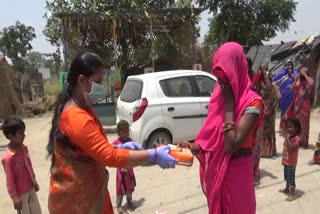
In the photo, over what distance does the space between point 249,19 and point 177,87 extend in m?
16.1

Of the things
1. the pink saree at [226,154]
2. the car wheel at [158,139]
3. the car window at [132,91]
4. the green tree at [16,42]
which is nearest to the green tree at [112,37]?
the car window at [132,91]

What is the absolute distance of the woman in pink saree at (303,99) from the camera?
21.5 feet

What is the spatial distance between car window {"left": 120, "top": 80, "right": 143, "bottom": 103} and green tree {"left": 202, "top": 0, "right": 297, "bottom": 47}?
14.1m

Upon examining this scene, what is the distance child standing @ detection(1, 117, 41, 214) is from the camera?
308 cm

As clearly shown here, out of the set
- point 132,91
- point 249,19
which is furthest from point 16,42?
point 132,91

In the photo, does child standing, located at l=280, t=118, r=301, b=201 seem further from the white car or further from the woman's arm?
the woman's arm

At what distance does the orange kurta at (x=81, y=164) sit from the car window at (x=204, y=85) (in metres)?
4.60

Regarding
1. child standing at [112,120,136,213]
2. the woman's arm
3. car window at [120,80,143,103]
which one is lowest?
child standing at [112,120,136,213]

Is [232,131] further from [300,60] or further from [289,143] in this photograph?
[300,60]

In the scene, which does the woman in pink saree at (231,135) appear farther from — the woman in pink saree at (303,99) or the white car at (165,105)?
the woman in pink saree at (303,99)

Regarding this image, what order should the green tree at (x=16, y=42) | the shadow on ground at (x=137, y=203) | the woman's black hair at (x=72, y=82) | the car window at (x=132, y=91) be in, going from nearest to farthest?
the woman's black hair at (x=72, y=82) → the shadow on ground at (x=137, y=203) → the car window at (x=132, y=91) → the green tree at (x=16, y=42)

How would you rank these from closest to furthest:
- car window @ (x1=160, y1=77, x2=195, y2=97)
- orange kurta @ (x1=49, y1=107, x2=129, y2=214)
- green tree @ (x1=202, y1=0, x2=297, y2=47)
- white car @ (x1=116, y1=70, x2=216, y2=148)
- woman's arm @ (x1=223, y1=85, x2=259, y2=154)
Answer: orange kurta @ (x1=49, y1=107, x2=129, y2=214)
woman's arm @ (x1=223, y1=85, x2=259, y2=154)
white car @ (x1=116, y1=70, x2=216, y2=148)
car window @ (x1=160, y1=77, x2=195, y2=97)
green tree @ (x1=202, y1=0, x2=297, y2=47)

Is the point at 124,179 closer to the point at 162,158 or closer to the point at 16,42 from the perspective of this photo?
the point at 162,158

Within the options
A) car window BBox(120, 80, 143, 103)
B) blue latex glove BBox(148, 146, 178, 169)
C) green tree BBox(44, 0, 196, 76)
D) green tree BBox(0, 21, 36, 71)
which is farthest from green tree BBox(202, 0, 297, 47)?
green tree BBox(0, 21, 36, 71)
